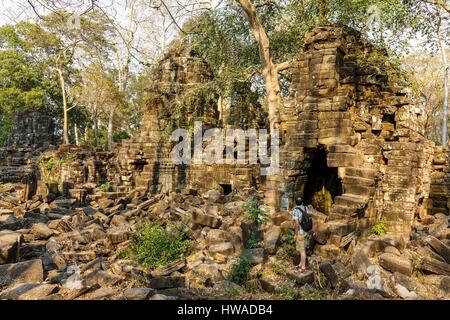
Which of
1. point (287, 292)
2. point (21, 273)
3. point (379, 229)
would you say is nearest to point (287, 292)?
point (287, 292)

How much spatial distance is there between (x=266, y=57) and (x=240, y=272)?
8.05 metres

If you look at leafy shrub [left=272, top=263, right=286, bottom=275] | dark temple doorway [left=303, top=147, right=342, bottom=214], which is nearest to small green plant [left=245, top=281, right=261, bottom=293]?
leafy shrub [left=272, top=263, right=286, bottom=275]

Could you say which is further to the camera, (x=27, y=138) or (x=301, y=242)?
(x=27, y=138)

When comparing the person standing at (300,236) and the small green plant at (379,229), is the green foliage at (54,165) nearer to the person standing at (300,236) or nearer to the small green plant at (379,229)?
the person standing at (300,236)

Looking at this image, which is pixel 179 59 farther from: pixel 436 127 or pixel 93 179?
pixel 436 127

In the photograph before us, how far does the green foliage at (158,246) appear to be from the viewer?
5643 mm

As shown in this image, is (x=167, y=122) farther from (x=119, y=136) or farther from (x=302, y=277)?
(x=119, y=136)

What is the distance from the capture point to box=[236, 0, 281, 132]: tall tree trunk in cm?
1013

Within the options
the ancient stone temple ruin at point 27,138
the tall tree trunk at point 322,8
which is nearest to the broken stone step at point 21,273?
the tall tree trunk at point 322,8

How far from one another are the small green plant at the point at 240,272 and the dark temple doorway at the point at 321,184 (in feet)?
11.6

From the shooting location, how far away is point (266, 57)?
1081cm

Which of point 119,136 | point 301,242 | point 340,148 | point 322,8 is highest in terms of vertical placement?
point 322,8
